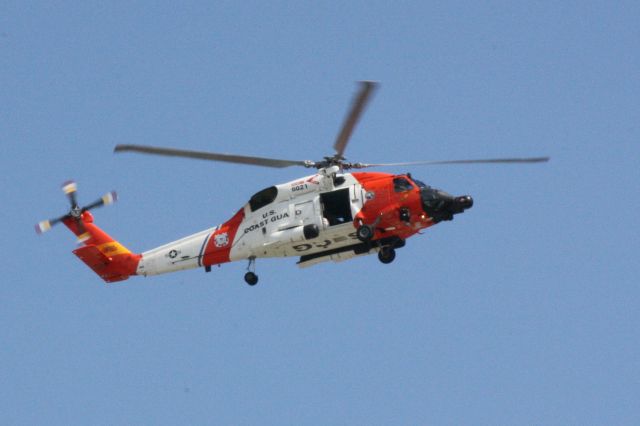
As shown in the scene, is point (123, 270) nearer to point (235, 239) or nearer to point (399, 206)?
point (235, 239)

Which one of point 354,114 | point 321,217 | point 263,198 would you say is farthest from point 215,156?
point 354,114

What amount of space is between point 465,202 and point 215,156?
19.8ft

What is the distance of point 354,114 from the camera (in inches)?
925

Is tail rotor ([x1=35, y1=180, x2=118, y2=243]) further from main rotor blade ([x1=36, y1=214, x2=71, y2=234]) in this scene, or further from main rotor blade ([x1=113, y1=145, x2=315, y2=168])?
main rotor blade ([x1=113, y1=145, x2=315, y2=168])

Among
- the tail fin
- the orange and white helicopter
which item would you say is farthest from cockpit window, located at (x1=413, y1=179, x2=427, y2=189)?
the tail fin

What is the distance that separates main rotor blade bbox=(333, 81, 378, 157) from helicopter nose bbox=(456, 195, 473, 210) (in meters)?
3.03

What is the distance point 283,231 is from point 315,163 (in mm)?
1884

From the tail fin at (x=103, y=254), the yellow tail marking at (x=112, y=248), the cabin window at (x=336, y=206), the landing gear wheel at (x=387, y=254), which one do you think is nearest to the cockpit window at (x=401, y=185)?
the cabin window at (x=336, y=206)

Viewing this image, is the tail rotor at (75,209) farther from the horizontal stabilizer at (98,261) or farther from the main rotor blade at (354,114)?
the main rotor blade at (354,114)

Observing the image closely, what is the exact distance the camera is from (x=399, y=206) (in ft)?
85.1

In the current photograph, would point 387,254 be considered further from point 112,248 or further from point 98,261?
point 98,261

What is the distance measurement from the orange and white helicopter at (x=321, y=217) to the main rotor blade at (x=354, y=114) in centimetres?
4

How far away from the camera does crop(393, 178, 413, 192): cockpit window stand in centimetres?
2610

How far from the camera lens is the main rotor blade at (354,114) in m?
22.2
